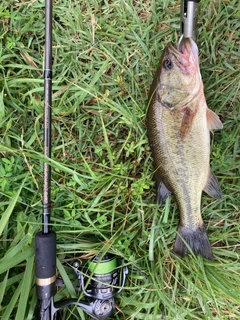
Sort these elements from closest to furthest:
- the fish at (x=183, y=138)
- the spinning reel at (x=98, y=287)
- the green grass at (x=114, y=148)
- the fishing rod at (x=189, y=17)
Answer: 1. the fishing rod at (x=189, y=17)
2. the fish at (x=183, y=138)
3. the spinning reel at (x=98, y=287)
4. the green grass at (x=114, y=148)

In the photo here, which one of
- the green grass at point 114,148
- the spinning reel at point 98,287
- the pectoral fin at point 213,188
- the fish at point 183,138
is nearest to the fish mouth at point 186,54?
the fish at point 183,138

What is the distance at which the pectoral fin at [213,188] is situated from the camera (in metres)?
2.19

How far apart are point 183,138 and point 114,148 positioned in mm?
554

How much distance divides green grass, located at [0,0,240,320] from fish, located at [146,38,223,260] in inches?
5.1

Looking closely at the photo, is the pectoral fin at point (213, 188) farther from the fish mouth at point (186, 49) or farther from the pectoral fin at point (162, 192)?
the fish mouth at point (186, 49)

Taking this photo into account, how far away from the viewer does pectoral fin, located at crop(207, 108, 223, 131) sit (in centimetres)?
205

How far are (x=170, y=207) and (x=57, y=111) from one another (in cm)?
101

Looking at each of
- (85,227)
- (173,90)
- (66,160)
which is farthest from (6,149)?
(173,90)

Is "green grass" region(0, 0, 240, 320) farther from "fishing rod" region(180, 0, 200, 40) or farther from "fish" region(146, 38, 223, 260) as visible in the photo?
"fishing rod" region(180, 0, 200, 40)

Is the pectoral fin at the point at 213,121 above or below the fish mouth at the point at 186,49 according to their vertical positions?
below

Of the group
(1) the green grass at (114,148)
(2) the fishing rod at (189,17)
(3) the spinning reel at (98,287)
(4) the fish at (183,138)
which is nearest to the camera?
(2) the fishing rod at (189,17)

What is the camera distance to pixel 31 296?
2260 millimetres

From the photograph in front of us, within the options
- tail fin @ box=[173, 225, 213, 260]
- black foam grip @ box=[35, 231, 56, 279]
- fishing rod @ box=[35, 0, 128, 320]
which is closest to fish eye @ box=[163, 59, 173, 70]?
fishing rod @ box=[35, 0, 128, 320]

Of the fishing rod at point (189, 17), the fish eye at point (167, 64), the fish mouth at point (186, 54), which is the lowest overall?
the fish eye at point (167, 64)
